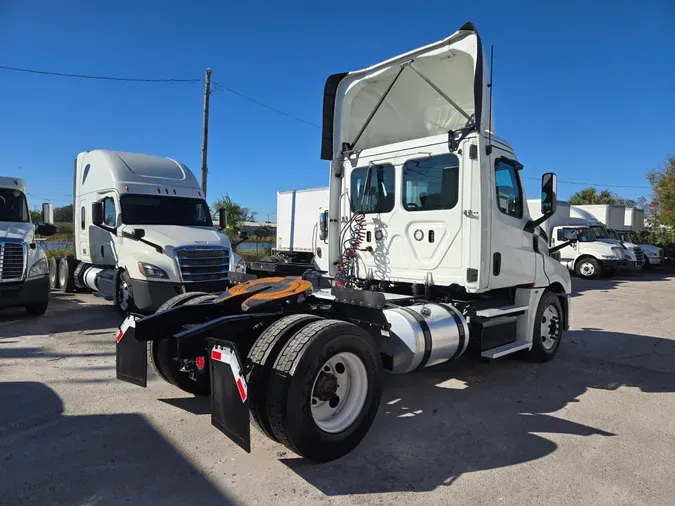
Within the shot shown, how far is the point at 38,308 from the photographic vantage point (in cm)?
896

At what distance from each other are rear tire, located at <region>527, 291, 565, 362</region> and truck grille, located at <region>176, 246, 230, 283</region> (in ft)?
17.5

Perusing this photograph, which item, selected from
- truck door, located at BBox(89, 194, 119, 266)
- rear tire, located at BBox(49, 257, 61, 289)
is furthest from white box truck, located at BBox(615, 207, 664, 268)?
rear tire, located at BBox(49, 257, 61, 289)

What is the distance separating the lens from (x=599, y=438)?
13.0ft

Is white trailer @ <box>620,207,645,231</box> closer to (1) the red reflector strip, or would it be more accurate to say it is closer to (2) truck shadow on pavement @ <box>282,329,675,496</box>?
(2) truck shadow on pavement @ <box>282,329,675,496</box>

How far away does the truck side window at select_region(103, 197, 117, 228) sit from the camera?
9336 mm

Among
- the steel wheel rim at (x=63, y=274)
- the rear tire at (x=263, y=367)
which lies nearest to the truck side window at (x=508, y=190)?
the rear tire at (x=263, y=367)

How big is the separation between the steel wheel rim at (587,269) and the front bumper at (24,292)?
20.7 meters

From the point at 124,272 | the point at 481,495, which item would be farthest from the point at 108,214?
the point at 481,495

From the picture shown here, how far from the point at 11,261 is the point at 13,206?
173 cm

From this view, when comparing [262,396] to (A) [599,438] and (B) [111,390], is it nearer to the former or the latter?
(B) [111,390]

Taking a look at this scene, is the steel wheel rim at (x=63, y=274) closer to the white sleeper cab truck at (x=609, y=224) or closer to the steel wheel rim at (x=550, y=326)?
the steel wheel rim at (x=550, y=326)

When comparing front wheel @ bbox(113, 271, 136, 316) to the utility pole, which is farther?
the utility pole

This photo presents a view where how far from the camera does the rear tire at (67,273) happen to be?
39.7ft

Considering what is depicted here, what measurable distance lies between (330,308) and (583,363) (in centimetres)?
413
